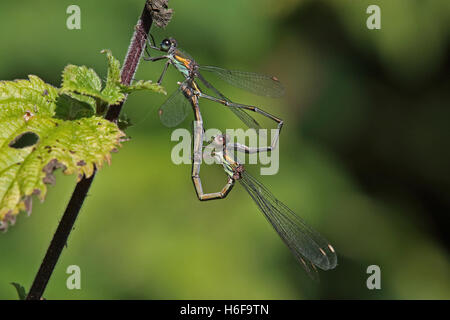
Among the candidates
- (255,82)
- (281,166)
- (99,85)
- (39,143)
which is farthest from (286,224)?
(39,143)

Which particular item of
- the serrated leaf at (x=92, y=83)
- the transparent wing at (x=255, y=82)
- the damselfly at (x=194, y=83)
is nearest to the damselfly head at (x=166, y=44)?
the damselfly at (x=194, y=83)

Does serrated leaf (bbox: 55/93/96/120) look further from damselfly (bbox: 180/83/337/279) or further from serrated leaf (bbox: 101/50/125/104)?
damselfly (bbox: 180/83/337/279)

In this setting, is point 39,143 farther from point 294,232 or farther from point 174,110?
point 294,232

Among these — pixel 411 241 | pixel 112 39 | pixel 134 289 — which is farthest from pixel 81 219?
pixel 411 241

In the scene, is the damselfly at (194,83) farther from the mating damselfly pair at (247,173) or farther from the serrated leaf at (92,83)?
the serrated leaf at (92,83)

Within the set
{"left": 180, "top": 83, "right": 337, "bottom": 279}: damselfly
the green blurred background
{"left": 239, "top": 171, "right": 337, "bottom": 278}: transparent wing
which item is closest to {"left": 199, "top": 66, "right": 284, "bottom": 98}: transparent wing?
{"left": 180, "top": 83, "right": 337, "bottom": 279}: damselfly
